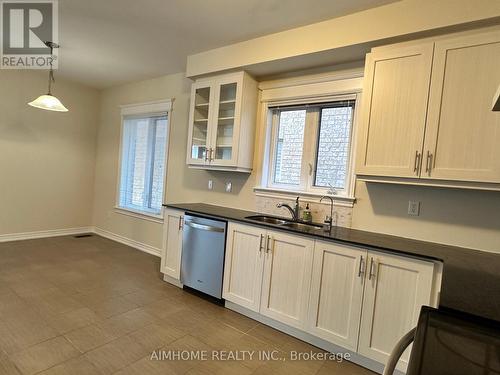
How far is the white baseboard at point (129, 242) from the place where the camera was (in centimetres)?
443

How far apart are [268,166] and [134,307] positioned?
1.97 meters

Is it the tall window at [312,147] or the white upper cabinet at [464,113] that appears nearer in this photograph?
the white upper cabinet at [464,113]

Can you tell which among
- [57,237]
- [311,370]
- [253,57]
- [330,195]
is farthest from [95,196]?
[311,370]

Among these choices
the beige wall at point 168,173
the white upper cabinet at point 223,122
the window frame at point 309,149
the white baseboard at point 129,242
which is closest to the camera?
the window frame at point 309,149

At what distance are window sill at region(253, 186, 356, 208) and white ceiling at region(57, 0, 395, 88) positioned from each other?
61.1 inches

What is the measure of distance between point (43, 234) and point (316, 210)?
461 centimetres

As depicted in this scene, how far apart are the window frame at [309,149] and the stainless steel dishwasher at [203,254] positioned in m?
0.75

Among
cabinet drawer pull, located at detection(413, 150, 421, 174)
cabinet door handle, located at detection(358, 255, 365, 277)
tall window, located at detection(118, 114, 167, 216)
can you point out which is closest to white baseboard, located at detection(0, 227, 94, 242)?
tall window, located at detection(118, 114, 167, 216)

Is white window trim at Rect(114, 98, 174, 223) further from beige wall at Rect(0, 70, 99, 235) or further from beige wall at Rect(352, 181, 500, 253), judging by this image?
beige wall at Rect(352, 181, 500, 253)

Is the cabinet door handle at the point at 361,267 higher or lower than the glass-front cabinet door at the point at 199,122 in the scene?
lower

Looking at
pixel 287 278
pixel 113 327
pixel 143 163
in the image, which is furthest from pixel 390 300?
pixel 143 163

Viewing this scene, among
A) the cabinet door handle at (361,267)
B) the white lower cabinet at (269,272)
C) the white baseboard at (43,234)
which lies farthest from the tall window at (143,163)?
the cabinet door handle at (361,267)

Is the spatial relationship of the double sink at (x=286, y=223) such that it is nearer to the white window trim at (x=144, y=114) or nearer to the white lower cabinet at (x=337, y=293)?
the white lower cabinet at (x=337, y=293)

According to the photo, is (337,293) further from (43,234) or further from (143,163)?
(43,234)
